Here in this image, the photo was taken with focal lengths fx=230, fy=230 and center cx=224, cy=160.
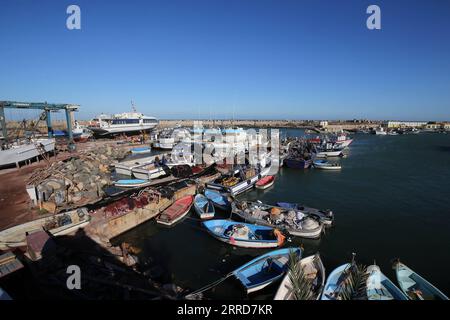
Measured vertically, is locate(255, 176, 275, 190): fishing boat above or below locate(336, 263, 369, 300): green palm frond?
above

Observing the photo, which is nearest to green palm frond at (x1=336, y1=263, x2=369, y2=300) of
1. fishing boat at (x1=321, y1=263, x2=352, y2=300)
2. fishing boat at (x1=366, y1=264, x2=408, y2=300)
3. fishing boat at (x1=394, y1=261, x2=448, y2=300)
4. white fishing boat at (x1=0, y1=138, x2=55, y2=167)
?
fishing boat at (x1=321, y1=263, x2=352, y2=300)

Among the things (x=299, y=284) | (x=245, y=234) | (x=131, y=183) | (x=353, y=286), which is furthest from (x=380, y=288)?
(x=131, y=183)

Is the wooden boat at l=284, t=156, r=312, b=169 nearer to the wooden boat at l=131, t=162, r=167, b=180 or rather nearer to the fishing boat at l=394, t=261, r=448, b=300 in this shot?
the wooden boat at l=131, t=162, r=167, b=180

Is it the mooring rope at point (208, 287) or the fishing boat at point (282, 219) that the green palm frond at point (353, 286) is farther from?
the mooring rope at point (208, 287)

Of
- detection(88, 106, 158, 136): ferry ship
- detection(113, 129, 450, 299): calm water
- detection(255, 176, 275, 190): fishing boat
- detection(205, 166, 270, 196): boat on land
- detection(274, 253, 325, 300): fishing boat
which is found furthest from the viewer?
detection(88, 106, 158, 136): ferry ship

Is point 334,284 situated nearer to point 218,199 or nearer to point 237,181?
point 218,199

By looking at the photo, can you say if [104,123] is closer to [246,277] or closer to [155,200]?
[155,200]

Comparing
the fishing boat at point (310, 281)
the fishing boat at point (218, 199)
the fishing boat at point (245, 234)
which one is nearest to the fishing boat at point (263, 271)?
the fishing boat at point (310, 281)
